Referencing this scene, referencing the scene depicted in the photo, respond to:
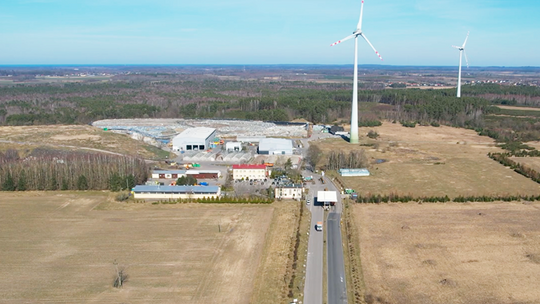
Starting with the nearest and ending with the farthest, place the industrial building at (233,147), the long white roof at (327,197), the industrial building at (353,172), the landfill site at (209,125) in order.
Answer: the long white roof at (327,197), the industrial building at (353,172), the landfill site at (209,125), the industrial building at (233,147)

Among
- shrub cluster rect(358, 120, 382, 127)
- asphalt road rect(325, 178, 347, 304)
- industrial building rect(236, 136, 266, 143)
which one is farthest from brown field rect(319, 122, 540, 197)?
industrial building rect(236, 136, 266, 143)

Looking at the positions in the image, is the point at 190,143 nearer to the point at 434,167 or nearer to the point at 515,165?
the point at 434,167

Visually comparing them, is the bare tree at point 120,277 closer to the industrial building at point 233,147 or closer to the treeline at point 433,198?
the treeline at point 433,198

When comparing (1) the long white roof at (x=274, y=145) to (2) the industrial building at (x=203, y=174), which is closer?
(2) the industrial building at (x=203, y=174)

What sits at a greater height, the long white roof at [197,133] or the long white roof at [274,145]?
the long white roof at [197,133]

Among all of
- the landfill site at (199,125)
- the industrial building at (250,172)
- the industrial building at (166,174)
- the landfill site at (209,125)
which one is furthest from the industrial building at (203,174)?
the landfill site at (199,125)

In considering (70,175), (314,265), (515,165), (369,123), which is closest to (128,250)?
(314,265)

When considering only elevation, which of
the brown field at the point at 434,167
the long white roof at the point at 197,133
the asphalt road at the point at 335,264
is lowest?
the asphalt road at the point at 335,264

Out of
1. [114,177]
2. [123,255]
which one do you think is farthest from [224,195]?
[123,255]
